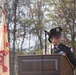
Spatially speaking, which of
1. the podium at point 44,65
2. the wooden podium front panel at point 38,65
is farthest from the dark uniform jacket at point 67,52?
the wooden podium front panel at point 38,65

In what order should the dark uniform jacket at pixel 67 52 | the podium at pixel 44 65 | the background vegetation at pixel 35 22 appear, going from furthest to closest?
the background vegetation at pixel 35 22 → the dark uniform jacket at pixel 67 52 → the podium at pixel 44 65

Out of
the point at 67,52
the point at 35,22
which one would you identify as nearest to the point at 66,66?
the point at 67,52

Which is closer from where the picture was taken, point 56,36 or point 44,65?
point 44,65

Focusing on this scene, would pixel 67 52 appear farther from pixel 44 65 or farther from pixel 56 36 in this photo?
pixel 44 65

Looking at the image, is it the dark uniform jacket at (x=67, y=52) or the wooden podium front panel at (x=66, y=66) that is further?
the dark uniform jacket at (x=67, y=52)

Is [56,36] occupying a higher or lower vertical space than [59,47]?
higher

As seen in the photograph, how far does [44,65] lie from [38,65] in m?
0.05

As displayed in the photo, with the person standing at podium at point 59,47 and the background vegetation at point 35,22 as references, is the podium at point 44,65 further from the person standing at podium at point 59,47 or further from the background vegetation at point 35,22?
the background vegetation at point 35,22

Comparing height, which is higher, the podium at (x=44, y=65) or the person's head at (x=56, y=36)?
the person's head at (x=56, y=36)

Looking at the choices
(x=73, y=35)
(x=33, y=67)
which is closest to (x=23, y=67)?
(x=33, y=67)

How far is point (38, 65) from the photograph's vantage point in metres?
2.20

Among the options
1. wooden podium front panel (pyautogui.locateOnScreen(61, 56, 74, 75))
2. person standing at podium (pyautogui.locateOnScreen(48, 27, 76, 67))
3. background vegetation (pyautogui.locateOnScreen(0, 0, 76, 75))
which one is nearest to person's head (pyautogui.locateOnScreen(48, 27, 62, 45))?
person standing at podium (pyautogui.locateOnScreen(48, 27, 76, 67))

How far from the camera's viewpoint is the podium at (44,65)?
2.15 m

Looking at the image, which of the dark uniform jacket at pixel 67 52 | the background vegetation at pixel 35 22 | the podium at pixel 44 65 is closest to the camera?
the podium at pixel 44 65
